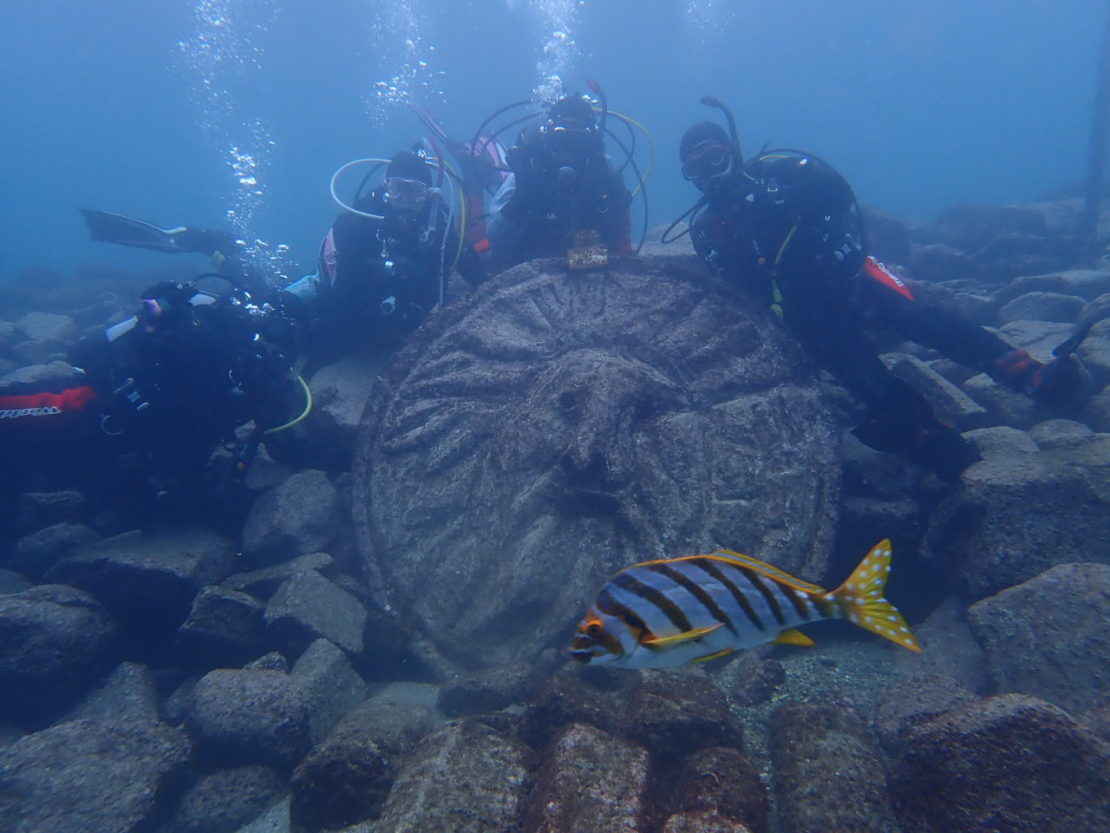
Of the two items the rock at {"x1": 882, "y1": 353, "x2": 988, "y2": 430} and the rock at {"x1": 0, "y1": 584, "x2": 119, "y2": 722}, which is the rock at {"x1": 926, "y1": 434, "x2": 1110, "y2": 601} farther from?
the rock at {"x1": 0, "y1": 584, "x2": 119, "y2": 722}

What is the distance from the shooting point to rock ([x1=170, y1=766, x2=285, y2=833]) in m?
3.53

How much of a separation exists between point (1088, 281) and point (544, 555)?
37.3ft

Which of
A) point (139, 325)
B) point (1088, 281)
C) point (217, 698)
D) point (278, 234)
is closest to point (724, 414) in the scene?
point (217, 698)

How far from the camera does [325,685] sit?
417cm

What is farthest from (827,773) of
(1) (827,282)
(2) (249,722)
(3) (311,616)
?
(1) (827,282)

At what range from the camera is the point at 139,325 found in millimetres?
5168

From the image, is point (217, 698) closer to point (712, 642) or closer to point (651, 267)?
point (712, 642)

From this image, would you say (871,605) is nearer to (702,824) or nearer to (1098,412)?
(702,824)

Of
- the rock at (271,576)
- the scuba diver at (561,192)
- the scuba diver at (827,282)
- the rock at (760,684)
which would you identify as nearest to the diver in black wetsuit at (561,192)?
the scuba diver at (561,192)

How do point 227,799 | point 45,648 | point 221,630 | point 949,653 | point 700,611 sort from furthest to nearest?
point 221,630 → point 45,648 → point 949,653 → point 227,799 → point 700,611

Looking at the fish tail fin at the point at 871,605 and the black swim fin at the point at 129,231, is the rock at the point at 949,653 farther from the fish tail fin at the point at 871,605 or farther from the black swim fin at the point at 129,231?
the black swim fin at the point at 129,231

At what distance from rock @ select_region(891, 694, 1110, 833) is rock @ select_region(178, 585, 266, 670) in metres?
4.70

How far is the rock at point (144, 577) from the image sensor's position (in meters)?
4.77

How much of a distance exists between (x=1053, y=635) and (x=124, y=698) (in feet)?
21.6
